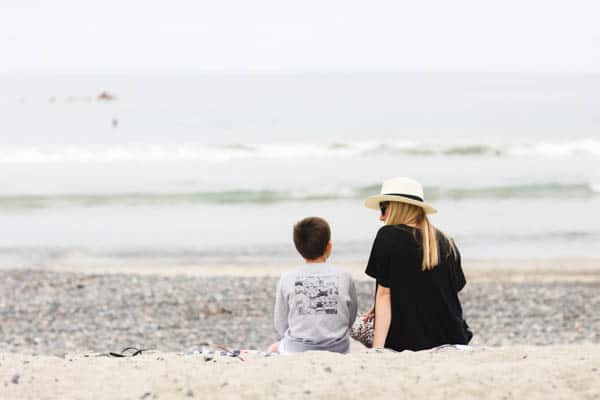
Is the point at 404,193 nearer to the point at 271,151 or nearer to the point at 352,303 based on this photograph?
the point at 352,303

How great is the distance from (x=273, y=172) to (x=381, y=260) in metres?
24.1

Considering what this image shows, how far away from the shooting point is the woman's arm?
489 cm

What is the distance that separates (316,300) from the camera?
4.92m

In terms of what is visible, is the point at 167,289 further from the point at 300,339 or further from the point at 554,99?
the point at 554,99

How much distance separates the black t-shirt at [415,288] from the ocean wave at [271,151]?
27741mm

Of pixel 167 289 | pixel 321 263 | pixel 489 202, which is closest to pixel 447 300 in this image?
pixel 321 263

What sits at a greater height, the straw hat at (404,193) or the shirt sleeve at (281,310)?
the straw hat at (404,193)

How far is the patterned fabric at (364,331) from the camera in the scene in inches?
202

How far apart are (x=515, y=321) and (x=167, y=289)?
406 cm

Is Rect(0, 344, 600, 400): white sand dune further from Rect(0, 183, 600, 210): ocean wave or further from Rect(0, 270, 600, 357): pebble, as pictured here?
Rect(0, 183, 600, 210): ocean wave

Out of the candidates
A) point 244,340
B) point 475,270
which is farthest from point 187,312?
point 475,270

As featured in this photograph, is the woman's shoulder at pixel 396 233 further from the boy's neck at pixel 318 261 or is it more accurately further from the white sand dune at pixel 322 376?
the white sand dune at pixel 322 376

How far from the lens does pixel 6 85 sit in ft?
273

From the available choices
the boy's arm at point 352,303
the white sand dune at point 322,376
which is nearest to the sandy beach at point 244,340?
the white sand dune at point 322,376
